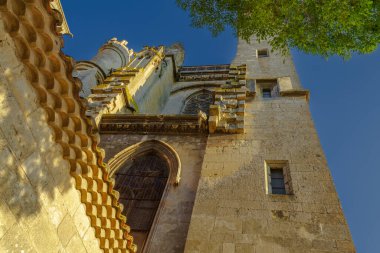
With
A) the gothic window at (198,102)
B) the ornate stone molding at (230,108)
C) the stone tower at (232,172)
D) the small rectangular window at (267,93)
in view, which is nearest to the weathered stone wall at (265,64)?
the stone tower at (232,172)

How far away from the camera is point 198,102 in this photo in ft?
56.4

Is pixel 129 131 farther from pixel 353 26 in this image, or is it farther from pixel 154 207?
pixel 353 26

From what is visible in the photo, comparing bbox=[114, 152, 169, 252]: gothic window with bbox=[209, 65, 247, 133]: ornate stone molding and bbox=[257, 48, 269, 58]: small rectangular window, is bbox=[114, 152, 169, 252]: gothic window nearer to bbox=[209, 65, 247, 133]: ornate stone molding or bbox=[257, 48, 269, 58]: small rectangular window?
bbox=[209, 65, 247, 133]: ornate stone molding

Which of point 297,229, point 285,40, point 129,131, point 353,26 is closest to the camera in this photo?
point 297,229

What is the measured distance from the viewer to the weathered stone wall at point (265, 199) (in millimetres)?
5355

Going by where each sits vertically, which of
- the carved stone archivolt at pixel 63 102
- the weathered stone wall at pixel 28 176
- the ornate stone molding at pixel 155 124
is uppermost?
the ornate stone molding at pixel 155 124

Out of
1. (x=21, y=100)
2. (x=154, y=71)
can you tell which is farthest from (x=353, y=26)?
(x=154, y=71)

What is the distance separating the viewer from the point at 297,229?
5496mm

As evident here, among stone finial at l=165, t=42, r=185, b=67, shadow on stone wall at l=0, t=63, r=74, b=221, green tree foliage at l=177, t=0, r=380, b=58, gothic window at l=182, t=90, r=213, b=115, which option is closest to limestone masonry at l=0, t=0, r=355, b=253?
shadow on stone wall at l=0, t=63, r=74, b=221

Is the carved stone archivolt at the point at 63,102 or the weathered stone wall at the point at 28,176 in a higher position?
the carved stone archivolt at the point at 63,102

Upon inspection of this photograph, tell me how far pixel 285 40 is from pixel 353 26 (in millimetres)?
1720

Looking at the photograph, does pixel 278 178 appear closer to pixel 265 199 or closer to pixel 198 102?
pixel 265 199

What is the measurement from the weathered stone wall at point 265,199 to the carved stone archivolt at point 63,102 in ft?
6.91

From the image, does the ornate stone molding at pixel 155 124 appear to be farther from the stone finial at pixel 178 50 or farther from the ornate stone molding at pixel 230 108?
the stone finial at pixel 178 50
